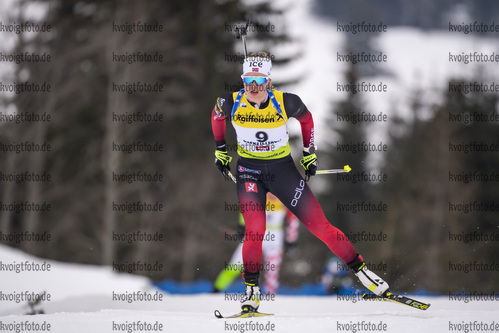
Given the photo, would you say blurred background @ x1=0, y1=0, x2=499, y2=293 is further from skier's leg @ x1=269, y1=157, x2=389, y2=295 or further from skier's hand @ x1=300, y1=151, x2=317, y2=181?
skier's leg @ x1=269, y1=157, x2=389, y2=295

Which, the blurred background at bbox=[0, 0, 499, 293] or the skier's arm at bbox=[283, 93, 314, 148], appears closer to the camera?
the skier's arm at bbox=[283, 93, 314, 148]

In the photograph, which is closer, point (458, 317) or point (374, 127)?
point (458, 317)

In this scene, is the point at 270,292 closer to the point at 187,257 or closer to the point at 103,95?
the point at 187,257

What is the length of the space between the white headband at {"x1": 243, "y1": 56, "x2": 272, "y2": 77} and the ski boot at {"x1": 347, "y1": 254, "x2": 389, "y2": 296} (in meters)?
2.06

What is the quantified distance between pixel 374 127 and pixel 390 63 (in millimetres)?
70254

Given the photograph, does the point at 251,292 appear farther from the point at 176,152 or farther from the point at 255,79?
the point at 176,152

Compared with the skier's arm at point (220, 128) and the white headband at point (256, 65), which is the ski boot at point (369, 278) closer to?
the skier's arm at point (220, 128)

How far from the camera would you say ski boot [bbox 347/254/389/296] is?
5.93 meters

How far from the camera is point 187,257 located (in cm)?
2428

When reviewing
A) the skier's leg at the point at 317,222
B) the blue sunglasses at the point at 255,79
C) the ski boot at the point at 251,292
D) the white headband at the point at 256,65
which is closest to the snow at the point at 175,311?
the ski boot at the point at 251,292

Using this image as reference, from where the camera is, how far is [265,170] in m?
6.09

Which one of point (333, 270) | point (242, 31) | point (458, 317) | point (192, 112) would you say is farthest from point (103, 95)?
point (458, 317)

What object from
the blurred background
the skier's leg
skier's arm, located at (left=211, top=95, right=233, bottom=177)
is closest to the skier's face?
skier's arm, located at (left=211, top=95, right=233, bottom=177)

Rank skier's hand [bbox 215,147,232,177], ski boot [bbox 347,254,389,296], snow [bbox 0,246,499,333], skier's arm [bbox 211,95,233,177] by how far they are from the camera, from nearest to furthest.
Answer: snow [bbox 0,246,499,333] → ski boot [bbox 347,254,389,296] → skier's arm [bbox 211,95,233,177] → skier's hand [bbox 215,147,232,177]
